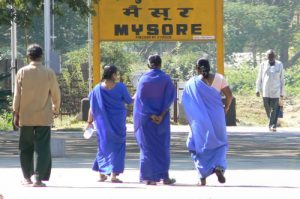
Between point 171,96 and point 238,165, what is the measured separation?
10.7 feet

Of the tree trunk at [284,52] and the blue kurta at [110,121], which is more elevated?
the tree trunk at [284,52]

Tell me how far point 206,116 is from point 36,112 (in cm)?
215

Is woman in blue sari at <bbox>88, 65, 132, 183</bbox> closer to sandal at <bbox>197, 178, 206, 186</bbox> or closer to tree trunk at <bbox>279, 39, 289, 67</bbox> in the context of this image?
sandal at <bbox>197, 178, 206, 186</bbox>

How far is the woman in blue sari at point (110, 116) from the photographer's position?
54.2 feet

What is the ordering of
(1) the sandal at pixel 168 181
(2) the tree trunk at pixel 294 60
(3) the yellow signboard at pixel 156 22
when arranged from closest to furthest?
1. (1) the sandal at pixel 168 181
2. (3) the yellow signboard at pixel 156 22
3. (2) the tree trunk at pixel 294 60

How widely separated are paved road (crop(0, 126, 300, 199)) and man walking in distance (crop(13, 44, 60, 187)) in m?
0.30

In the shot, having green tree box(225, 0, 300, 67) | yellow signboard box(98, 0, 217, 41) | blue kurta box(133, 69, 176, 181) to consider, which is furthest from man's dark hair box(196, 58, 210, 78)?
green tree box(225, 0, 300, 67)

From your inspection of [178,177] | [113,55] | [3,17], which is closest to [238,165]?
[178,177]

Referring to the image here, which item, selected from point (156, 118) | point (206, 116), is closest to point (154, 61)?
point (156, 118)

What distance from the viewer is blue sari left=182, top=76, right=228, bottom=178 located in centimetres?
1577

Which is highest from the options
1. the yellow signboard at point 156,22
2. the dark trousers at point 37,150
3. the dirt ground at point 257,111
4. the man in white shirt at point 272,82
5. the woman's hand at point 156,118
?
the yellow signboard at point 156,22

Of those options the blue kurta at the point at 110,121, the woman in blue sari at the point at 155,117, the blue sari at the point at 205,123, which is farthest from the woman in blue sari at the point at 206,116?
the blue kurta at the point at 110,121

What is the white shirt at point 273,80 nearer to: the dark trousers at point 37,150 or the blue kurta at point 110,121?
the blue kurta at point 110,121

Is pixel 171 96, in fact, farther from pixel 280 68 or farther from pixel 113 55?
pixel 113 55
